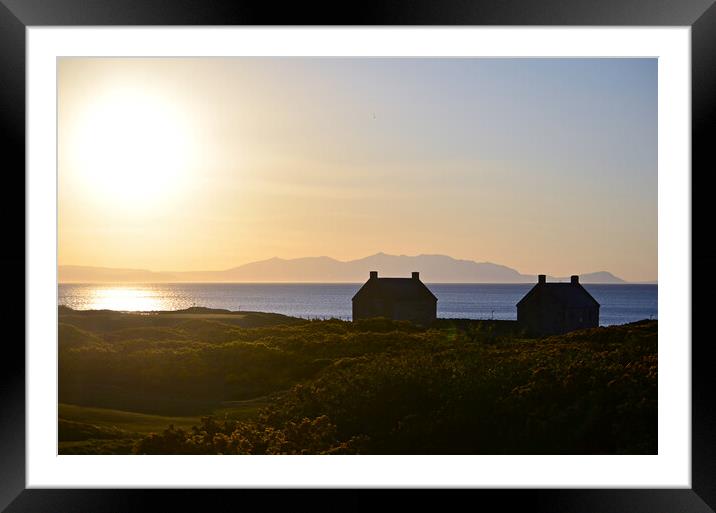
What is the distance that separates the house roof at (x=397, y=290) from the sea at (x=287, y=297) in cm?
38

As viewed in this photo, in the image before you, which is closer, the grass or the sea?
the grass

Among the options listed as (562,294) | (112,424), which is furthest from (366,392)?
(562,294)

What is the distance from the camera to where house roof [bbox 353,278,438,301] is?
9508mm

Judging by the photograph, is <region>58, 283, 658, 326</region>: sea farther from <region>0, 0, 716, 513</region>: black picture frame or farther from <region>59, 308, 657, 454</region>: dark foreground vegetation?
<region>0, 0, 716, 513</region>: black picture frame

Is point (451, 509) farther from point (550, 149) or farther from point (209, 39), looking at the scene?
point (550, 149)

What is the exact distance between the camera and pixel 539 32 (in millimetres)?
2420

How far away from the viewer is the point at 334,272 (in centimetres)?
1108

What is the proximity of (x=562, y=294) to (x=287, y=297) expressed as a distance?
4.74 metres

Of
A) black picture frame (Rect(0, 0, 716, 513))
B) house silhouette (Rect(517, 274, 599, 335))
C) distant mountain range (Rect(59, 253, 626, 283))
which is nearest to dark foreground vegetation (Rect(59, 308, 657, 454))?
house silhouette (Rect(517, 274, 599, 335))

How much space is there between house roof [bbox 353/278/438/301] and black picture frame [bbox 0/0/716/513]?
715 centimetres

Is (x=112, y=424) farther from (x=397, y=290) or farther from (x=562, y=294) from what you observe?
(x=562, y=294)

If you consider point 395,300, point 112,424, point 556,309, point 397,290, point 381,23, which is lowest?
point 112,424

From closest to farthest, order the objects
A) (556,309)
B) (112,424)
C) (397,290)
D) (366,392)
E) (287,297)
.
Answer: (366,392)
(112,424)
(556,309)
(397,290)
(287,297)

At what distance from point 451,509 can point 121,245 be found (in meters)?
9.11
